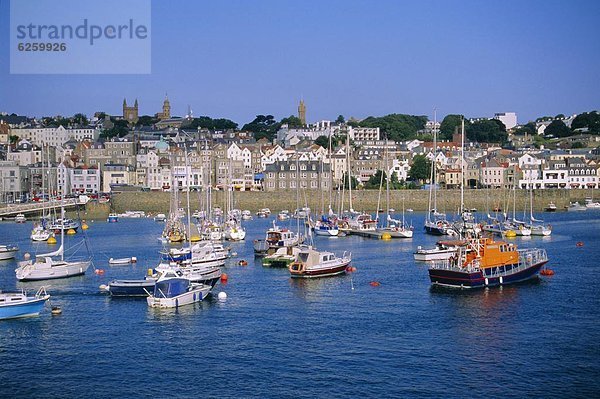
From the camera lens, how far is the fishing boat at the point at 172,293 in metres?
28.2

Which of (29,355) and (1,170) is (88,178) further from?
(29,355)

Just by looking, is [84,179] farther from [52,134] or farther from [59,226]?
[52,134]

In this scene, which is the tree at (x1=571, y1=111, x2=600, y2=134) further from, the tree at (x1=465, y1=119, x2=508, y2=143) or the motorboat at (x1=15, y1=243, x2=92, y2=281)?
the motorboat at (x1=15, y1=243, x2=92, y2=281)

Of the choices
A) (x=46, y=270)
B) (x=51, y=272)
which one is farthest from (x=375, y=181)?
(x=46, y=270)

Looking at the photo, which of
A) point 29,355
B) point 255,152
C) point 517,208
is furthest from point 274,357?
point 255,152

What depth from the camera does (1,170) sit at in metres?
94.8

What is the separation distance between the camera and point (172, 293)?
28.4 meters

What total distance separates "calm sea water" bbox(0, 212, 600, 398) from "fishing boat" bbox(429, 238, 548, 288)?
0.52 metres

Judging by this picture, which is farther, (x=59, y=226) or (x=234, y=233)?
(x=59, y=226)

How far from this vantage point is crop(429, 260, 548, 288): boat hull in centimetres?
3123

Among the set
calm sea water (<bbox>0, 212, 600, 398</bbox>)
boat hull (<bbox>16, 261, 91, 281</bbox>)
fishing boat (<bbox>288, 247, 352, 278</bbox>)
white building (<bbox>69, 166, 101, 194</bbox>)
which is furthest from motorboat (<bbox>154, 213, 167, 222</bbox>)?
fishing boat (<bbox>288, 247, 352, 278</bbox>)

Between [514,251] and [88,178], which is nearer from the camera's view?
[514,251]

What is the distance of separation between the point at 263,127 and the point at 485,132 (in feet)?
133

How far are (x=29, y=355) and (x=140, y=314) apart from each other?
5324 millimetres
